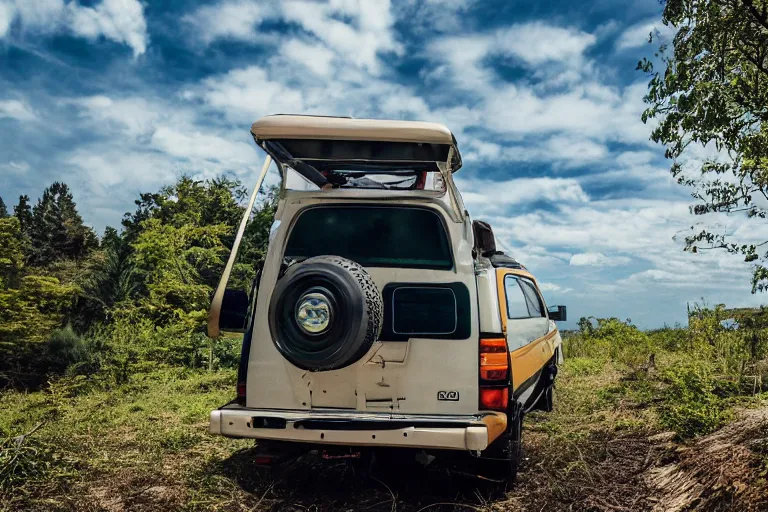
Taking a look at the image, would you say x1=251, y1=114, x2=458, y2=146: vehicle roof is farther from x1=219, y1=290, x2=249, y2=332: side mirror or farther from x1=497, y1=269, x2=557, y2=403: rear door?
x1=497, y1=269, x2=557, y2=403: rear door

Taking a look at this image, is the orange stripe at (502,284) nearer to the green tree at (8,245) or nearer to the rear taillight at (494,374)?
the rear taillight at (494,374)

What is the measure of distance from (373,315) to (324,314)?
12.4 inches

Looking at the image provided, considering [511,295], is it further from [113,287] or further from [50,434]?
[113,287]

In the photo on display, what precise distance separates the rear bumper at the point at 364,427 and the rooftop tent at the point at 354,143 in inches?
69.2

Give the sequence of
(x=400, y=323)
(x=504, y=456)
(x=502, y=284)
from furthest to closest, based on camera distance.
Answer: (x=502, y=284)
(x=504, y=456)
(x=400, y=323)

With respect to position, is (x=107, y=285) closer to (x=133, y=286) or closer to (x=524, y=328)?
(x=133, y=286)

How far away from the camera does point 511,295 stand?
227 inches

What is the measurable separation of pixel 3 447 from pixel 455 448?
147 inches

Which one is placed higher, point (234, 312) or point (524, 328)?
point (234, 312)

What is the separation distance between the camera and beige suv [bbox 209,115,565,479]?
4.03m

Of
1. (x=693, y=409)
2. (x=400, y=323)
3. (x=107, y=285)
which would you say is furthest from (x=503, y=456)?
(x=107, y=285)

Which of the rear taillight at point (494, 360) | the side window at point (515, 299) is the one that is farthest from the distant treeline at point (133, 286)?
the rear taillight at point (494, 360)

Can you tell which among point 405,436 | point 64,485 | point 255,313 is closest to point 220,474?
point 64,485

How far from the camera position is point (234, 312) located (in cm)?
464
